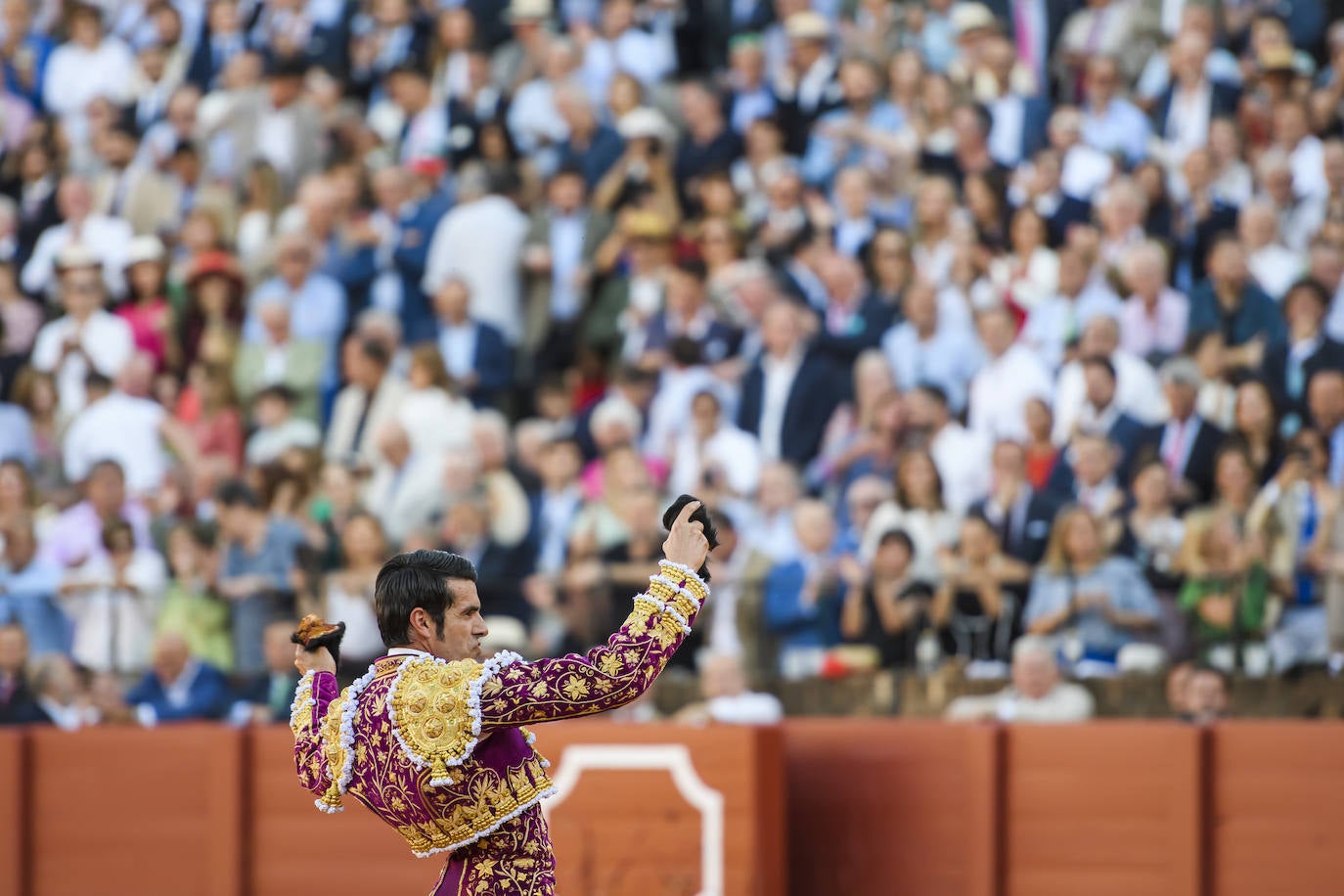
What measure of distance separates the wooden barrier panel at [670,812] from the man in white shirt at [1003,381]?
7.67 ft

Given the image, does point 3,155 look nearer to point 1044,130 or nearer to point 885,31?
point 885,31

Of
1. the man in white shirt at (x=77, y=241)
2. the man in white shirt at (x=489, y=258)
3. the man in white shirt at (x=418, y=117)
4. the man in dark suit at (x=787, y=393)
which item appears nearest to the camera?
the man in dark suit at (x=787, y=393)

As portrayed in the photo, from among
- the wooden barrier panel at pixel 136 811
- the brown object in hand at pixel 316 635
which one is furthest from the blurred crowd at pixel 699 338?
the brown object in hand at pixel 316 635

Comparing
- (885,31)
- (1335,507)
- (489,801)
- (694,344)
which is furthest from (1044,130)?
(489,801)

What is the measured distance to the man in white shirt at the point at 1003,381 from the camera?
10305 mm

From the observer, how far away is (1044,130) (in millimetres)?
11516

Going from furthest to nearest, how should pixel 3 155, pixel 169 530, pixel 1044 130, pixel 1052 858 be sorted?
pixel 3 155 → pixel 1044 130 → pixel 169 530 → pixel 1052 858

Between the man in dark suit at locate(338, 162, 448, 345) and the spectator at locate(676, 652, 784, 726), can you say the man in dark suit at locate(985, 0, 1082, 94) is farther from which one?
the spectator at locate(676, 652, 784, 726)

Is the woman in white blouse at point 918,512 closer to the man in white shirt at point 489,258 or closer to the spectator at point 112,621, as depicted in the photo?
the man in white shirt at point 489,258

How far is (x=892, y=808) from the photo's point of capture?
8.63 m

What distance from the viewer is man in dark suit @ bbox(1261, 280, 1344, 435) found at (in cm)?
960

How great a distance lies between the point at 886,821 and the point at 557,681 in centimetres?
433

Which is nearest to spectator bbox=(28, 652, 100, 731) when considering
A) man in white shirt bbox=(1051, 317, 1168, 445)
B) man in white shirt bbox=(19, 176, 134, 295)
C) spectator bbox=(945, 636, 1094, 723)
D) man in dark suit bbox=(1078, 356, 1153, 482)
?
man in white shirt bbox=(19, 176, 134, 295)

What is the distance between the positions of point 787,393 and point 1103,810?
2.96 m
